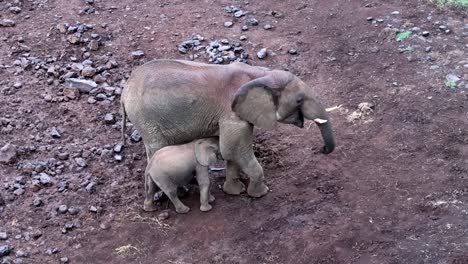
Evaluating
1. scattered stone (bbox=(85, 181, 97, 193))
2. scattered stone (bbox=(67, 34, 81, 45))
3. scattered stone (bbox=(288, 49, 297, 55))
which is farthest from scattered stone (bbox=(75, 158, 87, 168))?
scattered stone (bbox=(288, 49, 297, 55))

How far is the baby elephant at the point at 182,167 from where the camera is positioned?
7191mm

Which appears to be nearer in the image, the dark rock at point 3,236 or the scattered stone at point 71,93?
the dark rock at point 3,236

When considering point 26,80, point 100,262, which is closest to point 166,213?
point 100,262

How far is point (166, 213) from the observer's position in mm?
7469

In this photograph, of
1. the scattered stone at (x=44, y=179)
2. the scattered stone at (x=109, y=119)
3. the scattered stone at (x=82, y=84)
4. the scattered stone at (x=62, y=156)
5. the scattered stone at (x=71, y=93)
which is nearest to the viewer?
the scattered stone at (x=44, y=179)

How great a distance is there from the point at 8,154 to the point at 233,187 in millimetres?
→ 2675

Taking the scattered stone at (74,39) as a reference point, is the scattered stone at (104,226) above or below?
below

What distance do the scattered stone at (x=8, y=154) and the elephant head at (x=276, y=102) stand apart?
2.77 meters

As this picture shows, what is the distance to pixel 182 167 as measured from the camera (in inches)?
283

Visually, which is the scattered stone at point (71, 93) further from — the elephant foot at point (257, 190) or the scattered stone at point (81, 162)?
the elephant foot at point (257, 190)

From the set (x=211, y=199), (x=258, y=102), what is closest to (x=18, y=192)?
(x=211, y=199)

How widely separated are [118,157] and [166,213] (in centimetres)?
116

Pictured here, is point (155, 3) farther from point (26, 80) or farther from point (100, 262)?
point (100, 262)

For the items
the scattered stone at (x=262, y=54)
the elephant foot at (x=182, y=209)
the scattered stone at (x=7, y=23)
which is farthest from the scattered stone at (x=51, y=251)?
the scattered stone at (x=7, y=23)
